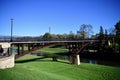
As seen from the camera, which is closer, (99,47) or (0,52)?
(0,52)

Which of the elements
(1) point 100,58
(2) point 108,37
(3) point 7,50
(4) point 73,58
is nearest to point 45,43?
(4) point 73,58

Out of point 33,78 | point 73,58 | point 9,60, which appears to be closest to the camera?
point 33,78

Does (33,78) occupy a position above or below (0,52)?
below

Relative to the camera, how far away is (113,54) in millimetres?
64750

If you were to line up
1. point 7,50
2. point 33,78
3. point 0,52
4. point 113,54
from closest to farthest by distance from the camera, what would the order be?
1. point 33,78
2. point 0,52
3. point 7,50
4. point 113,54

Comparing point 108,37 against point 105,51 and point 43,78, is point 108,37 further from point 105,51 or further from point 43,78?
point 43,78

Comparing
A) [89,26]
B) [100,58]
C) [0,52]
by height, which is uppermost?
[89,26]

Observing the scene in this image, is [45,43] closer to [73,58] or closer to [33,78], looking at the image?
[73,58]

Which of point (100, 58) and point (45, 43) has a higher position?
point (45, 43)

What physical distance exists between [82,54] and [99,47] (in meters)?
8.15

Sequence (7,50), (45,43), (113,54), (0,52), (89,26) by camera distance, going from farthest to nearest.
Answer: (89,26) → (113,54) → (45,43) → (7,50) → (0,52)

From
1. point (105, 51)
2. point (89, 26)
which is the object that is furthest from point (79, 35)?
point (105, 51)

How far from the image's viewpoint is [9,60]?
985 inches

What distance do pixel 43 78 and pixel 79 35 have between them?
260 feet
